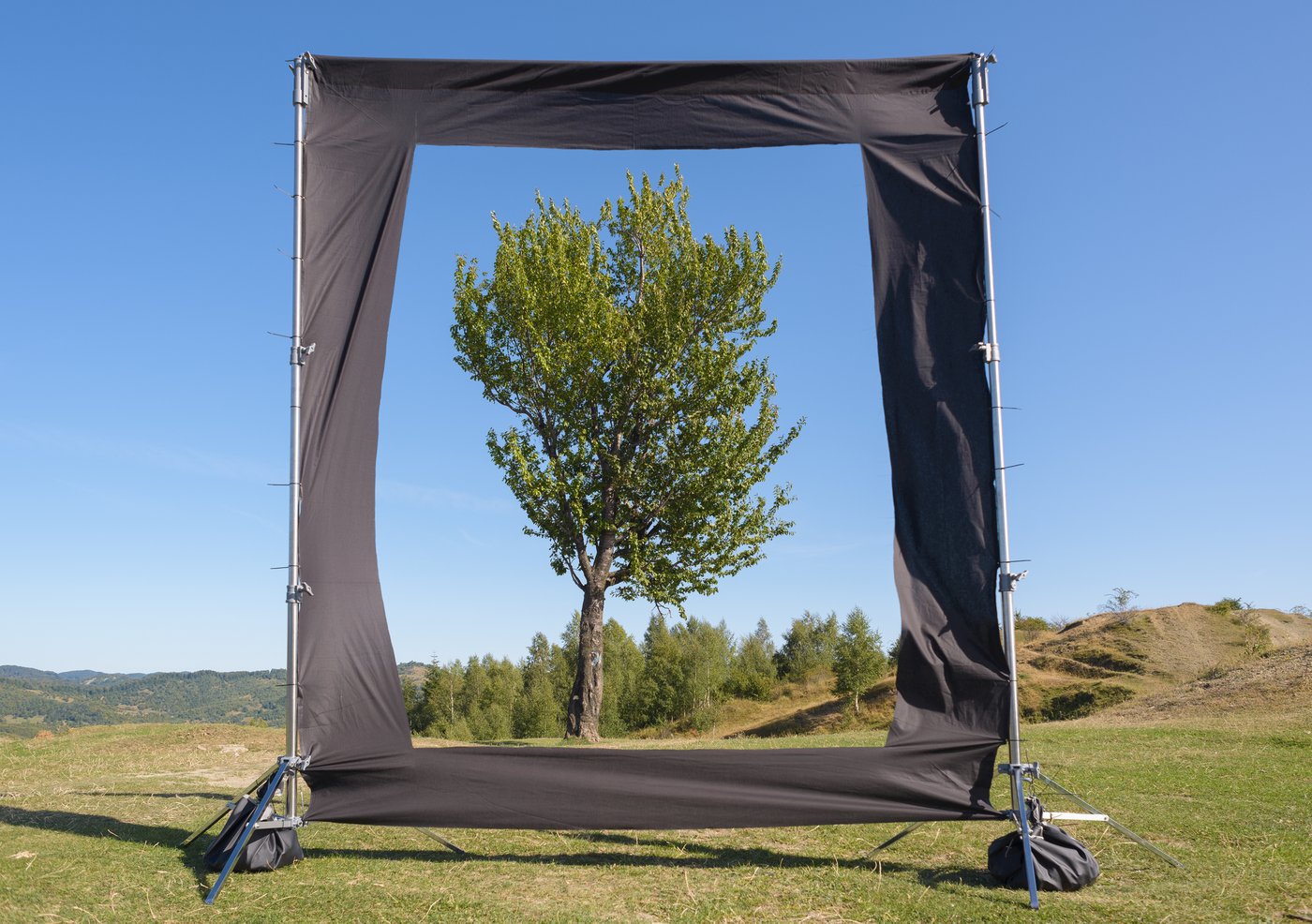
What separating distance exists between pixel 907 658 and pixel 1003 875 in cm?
115

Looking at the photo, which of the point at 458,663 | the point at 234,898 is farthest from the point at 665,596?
the point at 458,663

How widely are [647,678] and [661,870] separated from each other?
79.5ft

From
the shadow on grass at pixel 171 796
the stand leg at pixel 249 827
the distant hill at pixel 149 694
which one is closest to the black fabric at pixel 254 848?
the stand leg at pixel 249 827


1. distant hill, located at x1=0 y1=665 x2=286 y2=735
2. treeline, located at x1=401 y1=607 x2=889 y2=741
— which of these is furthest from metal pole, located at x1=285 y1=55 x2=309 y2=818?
distant hill, located at x1=0 y1=665 x2=286 y2=735

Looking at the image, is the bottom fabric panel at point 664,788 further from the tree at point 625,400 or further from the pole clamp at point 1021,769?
the tree at point 625,400

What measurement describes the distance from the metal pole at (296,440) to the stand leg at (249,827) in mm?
79

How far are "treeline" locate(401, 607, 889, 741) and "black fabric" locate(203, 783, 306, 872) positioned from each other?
52.7 feet

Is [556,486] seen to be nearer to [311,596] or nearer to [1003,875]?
[311,596]

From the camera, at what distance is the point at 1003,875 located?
4.25m

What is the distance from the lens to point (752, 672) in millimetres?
30672

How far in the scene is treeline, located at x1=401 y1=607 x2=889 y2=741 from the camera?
2291 centimetres

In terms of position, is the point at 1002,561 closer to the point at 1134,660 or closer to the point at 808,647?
the point at 1134,660

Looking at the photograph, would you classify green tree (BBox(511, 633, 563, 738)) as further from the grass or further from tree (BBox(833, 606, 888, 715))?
the grass

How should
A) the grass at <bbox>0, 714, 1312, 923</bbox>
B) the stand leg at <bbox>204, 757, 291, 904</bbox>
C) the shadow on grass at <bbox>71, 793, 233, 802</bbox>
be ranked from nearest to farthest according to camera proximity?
the grass at <bbox>0, 714, 1312, 923</bbox>
the stand leg at <bbox>204, 757, 291, 904</bbox>
the shadow on grass at <bbox>71, 793, 233, 802</bbox>
